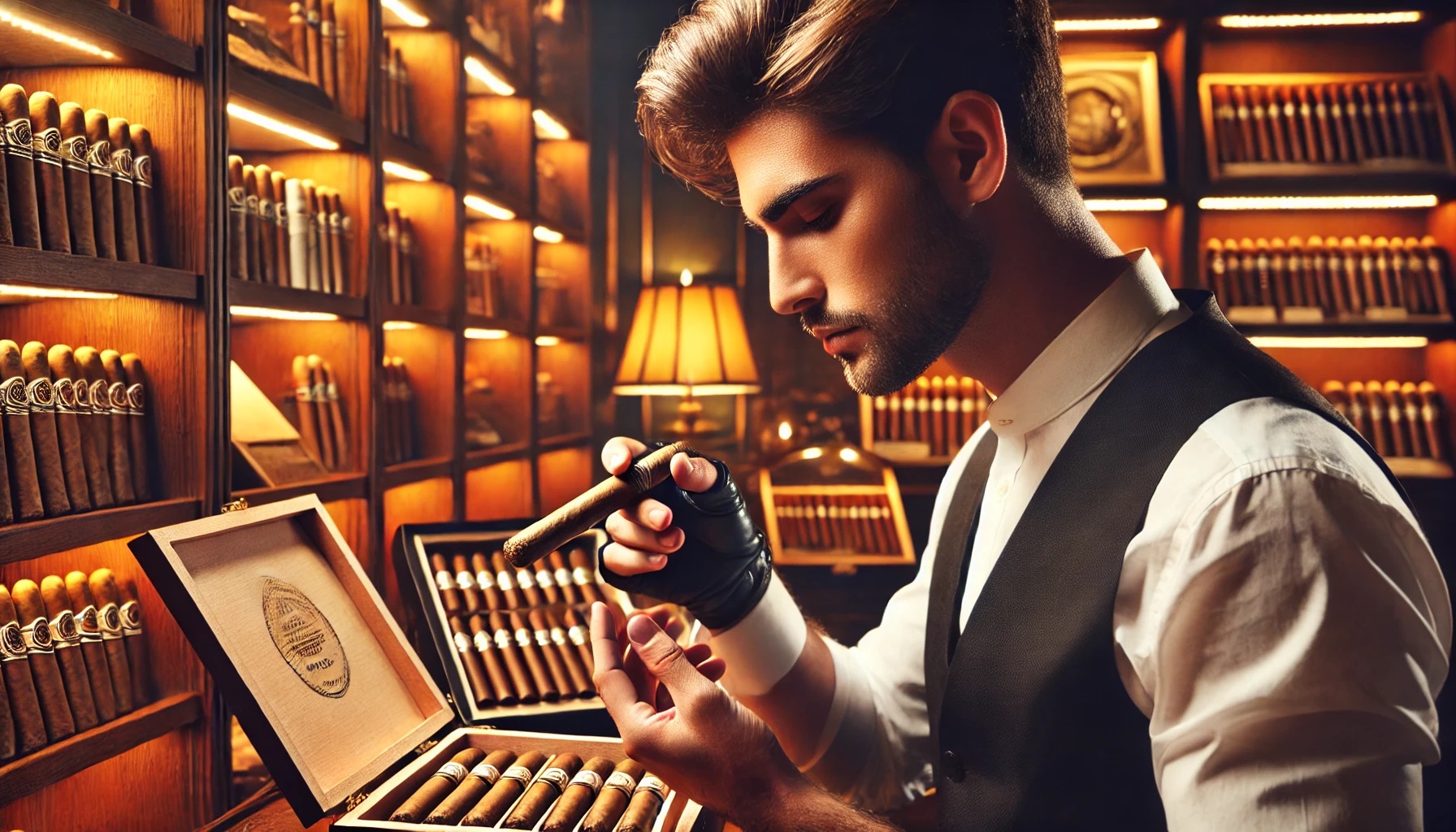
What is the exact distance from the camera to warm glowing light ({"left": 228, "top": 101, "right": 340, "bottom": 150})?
1624 millimetres

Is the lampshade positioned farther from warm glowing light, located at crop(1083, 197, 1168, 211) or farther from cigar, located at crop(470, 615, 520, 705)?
cigar, located at crop(470, 615, 520, 705)

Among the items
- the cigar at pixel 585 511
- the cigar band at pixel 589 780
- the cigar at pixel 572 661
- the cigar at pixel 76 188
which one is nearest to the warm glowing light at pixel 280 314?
the cigar at pixel 76 188

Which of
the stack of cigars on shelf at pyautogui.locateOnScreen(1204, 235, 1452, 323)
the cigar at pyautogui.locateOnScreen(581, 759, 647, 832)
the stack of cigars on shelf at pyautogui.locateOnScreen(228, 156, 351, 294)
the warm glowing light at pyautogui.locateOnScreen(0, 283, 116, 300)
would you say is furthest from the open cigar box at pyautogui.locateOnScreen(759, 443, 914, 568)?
the warm glowing light at pyautogui.locateOnScreen(0, 283, 116, 300)

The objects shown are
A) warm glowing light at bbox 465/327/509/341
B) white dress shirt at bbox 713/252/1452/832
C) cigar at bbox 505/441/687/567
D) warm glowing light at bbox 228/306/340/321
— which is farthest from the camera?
warm glowing light at bbox 465/327/509/341

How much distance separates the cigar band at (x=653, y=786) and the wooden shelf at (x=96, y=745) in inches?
27.8

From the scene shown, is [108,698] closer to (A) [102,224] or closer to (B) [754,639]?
(A) [102,224]

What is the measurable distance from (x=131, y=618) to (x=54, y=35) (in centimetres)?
80

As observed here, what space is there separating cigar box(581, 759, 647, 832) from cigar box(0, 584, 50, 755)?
70cm

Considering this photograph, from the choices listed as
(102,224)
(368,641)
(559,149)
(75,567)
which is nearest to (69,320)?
(102,224)

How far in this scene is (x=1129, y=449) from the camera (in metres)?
0.97

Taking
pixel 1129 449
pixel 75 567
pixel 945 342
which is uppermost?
pixel 945 342

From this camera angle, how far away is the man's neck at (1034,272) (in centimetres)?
107

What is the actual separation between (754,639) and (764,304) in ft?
9.56

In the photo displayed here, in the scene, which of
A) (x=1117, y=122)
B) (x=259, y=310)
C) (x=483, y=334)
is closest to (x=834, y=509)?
(x=483, y=334)
